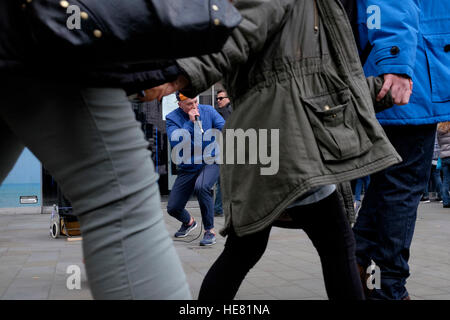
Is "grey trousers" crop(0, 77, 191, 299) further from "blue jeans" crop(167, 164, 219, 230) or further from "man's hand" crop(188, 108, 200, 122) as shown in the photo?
"man's hand" crop(188, 108, 200, 122)

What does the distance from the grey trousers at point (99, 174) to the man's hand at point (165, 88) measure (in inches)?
15.3

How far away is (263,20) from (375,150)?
2.24 ft

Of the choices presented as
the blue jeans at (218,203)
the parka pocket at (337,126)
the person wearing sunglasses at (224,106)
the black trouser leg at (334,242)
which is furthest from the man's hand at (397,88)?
the blue jeans at (218,203)

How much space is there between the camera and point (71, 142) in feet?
4.24

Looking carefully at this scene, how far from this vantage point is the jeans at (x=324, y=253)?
2.17 m

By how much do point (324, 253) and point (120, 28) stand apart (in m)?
1.37

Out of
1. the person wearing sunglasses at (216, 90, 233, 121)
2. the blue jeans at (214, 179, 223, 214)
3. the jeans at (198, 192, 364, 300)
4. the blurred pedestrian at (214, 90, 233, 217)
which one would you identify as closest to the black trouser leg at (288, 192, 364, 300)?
the jeans at (198, 192, 364, 300)

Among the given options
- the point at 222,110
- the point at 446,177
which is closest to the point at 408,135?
the point at 222,110

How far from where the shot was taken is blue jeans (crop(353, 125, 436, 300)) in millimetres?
3012

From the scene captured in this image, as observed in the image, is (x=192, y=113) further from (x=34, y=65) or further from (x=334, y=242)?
(x=34, y=65)

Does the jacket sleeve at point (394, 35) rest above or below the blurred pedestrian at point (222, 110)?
above

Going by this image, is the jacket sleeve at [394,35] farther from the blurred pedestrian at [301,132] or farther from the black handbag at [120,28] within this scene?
the black handbag at [120,28]
